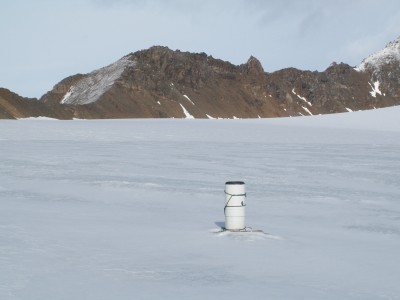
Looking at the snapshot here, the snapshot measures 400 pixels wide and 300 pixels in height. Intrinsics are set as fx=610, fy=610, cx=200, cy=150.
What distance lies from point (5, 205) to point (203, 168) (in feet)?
21.0

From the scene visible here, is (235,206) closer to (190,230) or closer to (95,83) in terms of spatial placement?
(190,230)

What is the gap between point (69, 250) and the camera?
19.1ft

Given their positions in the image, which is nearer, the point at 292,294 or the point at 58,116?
the point at 292,294

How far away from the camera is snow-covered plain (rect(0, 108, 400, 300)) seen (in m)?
4.80

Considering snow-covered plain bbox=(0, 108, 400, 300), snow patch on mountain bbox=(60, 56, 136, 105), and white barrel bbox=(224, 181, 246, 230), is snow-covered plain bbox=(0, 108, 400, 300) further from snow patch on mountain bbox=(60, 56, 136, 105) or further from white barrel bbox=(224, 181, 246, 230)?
snow patch on mountain bbox=(60, 56, 136, 105)

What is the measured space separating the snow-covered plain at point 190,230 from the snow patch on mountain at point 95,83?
15116 centimetres

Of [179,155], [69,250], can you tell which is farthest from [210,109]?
[69,250]

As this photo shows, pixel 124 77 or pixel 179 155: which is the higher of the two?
pixel 124 77

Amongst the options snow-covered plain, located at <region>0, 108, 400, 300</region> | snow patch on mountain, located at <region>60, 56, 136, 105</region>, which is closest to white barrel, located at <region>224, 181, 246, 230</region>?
snow-covered plain, located at <region>0, 108, 400, 300</region>

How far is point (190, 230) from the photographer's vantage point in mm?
7039

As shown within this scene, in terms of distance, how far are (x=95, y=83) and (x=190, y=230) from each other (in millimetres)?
174702

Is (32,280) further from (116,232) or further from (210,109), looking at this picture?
(210,109)

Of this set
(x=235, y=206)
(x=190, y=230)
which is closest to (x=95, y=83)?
(x=190, y=230)

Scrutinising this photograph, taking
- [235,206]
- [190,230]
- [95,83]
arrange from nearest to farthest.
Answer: [235,206], [190,230], [95,83]
